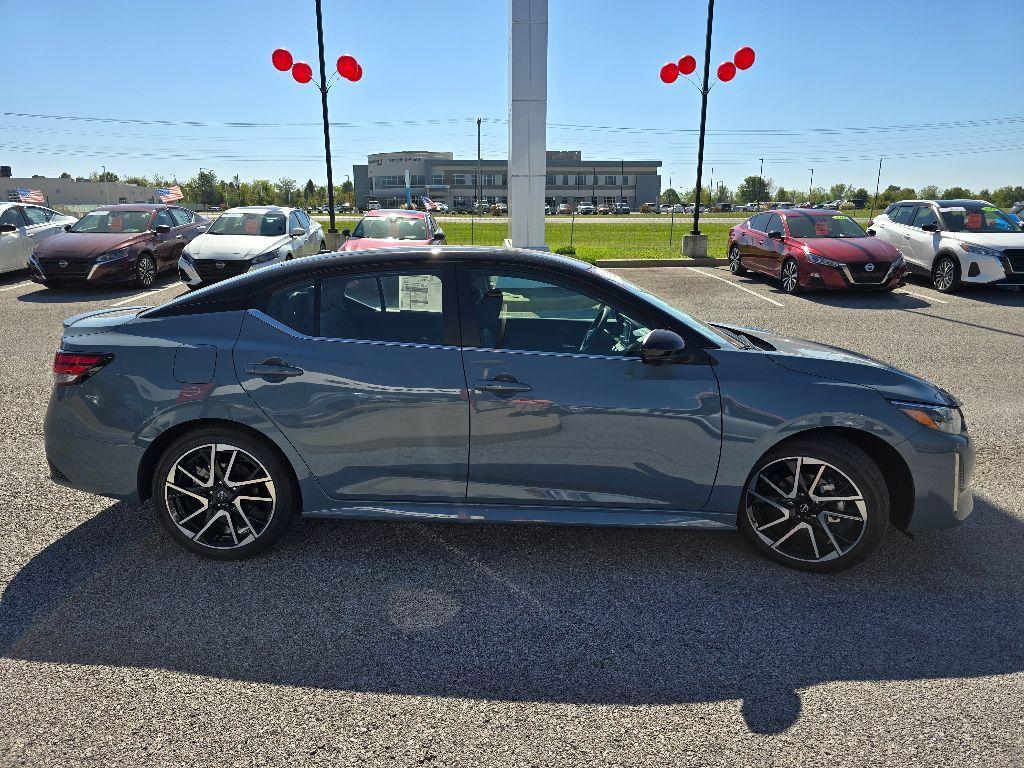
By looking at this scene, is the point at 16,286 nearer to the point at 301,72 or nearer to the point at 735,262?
the point at 301,72

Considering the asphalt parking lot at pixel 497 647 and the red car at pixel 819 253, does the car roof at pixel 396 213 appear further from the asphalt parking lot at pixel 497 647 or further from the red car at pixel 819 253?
the asphalt parking lot at pixel 497 647

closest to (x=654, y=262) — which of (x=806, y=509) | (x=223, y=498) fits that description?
(x=806, y=509)

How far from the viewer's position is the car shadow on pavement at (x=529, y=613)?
9.29 ft

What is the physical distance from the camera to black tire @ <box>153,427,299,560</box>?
11.8ft

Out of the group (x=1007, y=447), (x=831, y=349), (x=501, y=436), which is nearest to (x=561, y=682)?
(x=501, y=436)

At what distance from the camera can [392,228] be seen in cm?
1342

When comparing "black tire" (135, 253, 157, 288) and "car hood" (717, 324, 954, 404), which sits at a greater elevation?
"car hood" (717, 324, 954, 404)

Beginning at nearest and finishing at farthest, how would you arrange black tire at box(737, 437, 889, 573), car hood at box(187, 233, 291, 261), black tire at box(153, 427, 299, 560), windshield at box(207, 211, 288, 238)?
1. black tire at box(737, 437, 889, 573)
2. black tire at box(153, 427, 299, 560)
3. car hood at box(187, 233, 291, 261)
4. windshield at box(207, 211, 288, 238)

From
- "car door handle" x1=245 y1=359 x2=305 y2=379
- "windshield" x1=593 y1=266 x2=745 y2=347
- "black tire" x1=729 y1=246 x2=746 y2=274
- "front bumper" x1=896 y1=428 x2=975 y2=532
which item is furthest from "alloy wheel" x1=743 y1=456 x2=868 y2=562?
"black tire" x1=729 y1=246 x2=746 y2=274

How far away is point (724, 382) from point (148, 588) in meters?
2.84

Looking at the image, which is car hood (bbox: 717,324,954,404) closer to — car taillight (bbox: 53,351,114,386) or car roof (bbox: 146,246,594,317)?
car roof (bbox: 146,246,594,317)

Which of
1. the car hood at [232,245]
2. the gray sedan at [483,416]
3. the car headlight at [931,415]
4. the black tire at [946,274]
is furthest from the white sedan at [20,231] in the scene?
the black tire at [946,274]

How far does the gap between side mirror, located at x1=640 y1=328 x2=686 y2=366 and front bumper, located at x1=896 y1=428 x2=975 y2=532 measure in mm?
1153

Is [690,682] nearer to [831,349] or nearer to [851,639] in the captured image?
[851,639]
